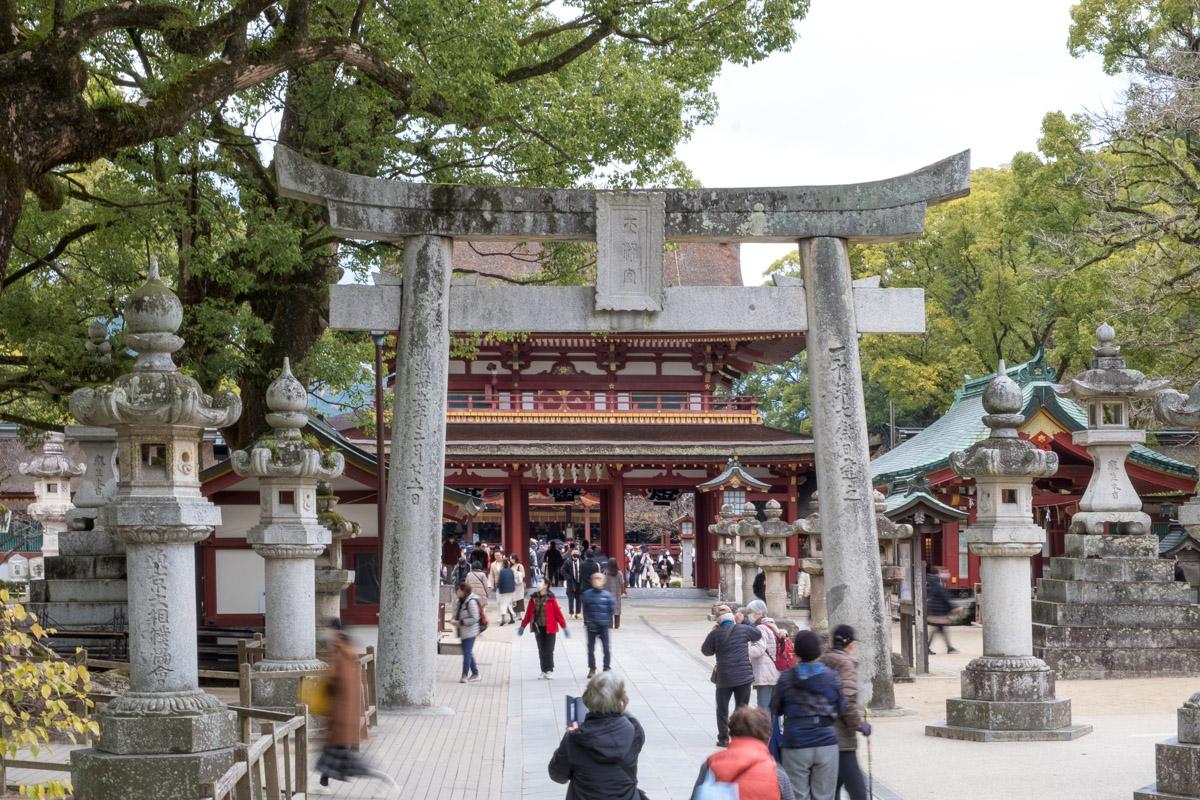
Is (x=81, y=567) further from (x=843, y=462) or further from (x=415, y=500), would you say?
(x=843, y=462)

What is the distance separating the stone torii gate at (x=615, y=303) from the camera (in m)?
15.0

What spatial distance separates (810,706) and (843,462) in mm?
6759

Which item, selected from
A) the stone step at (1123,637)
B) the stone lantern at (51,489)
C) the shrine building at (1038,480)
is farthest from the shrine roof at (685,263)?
the stone step at (1123,637)

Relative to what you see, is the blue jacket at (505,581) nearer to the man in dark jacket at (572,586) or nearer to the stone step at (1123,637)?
the man in dark jacket at (572,586)

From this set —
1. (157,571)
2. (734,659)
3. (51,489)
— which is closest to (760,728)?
(157,571)

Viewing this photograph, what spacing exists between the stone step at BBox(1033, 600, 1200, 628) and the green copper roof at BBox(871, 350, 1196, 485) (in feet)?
19.8

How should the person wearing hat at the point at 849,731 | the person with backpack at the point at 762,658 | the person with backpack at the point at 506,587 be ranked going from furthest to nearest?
the person with backpack at the point at 506,587 → the person with backpack at the point at 762,658 → the person wearing hat at the point at 849,731

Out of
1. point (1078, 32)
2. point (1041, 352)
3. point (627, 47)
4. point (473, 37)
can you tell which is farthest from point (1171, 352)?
point (473, 37)

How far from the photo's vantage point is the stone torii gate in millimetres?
15000

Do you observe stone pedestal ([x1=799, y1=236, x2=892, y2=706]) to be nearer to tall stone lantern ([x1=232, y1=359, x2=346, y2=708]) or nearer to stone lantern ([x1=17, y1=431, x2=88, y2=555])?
tall stone lantern ([x1=232, y1=359, x2=346, y2=708])

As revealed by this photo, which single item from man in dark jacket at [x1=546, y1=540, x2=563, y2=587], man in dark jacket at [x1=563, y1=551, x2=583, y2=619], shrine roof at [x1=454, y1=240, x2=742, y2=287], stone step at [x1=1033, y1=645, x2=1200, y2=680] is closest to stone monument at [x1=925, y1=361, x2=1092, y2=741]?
stone step at [x1=1033, y1=645, x2=1200, y2=680]

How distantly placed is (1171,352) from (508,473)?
19111mm

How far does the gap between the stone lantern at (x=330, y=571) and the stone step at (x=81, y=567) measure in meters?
2.89

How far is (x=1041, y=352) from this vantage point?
3002cm
